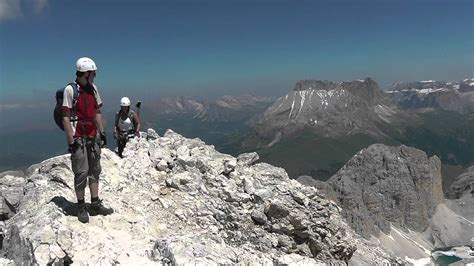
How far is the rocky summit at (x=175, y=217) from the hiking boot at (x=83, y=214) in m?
0.18

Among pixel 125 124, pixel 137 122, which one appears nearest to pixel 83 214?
pixel 125 124

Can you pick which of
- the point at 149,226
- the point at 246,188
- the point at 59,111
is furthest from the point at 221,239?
the point at 59,111

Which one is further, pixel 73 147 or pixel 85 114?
pixel 85 114

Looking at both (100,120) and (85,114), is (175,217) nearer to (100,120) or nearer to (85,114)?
(100,120)

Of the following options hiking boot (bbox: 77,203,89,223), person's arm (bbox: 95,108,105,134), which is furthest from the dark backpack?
hiking boot (bbox: 77,203,89,223)

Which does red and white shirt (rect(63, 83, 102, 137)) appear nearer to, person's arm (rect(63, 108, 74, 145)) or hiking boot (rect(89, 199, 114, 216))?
person's arm (rect(63, 108, 74, 145))

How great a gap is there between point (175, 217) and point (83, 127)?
5.27 metres

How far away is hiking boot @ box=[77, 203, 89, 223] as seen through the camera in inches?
559

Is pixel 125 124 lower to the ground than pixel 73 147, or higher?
lower

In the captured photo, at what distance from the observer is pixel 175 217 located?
55.6 feet

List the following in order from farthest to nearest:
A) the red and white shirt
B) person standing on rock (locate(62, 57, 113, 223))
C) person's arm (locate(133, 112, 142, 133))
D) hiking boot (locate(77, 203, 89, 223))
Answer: person's arm (locate(133, 112, 142, 133))
hiking boot (locate(77, 203, 89, 223))
the red and white shirt
person standing on rock (locate(62, 57, 113, 223))

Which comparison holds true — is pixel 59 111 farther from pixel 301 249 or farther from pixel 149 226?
pixel 301 249

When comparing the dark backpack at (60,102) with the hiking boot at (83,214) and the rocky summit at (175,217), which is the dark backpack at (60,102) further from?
the rocky summit at (175,217)

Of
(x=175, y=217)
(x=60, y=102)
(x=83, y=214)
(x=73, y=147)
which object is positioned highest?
(x=60, y=102)
